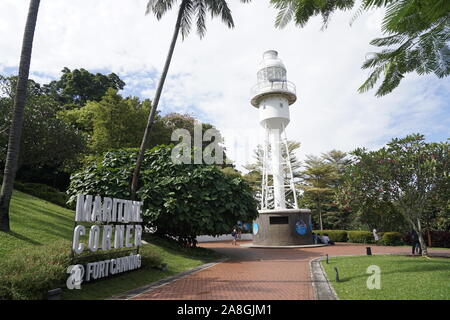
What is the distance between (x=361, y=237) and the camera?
28.7m

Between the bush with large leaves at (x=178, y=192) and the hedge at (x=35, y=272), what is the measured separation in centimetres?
641

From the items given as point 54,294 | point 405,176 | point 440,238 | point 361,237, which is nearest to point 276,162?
point 361,237

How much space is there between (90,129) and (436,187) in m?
30.3

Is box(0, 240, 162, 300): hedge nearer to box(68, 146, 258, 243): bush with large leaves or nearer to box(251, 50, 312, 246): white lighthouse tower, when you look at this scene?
box(68, 146, 258, 243): bush with large leaves

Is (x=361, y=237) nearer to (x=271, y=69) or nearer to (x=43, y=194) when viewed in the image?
(x=271, y=69)

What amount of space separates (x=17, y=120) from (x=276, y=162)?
2111cm

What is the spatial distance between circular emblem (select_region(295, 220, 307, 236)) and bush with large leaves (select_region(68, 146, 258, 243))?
9.38m

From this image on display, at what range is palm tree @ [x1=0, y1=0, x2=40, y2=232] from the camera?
10250 millimetres

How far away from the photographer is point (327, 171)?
39312 mm

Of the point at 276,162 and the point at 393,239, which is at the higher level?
the point at 276,162

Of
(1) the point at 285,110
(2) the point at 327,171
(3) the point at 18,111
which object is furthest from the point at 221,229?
(2) the point at 327,171

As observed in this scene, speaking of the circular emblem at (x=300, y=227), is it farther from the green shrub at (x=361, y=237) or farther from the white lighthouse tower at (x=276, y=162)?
the green shrub at (x=361, y=237)

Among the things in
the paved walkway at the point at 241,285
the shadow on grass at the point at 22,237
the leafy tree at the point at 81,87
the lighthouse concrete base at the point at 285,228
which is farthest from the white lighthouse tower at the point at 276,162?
the leafy tree at the point at 81,87


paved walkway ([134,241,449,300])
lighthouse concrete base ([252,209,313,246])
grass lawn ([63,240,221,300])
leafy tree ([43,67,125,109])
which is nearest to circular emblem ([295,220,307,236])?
lighthouse concrete base ([252,209,313,246])
